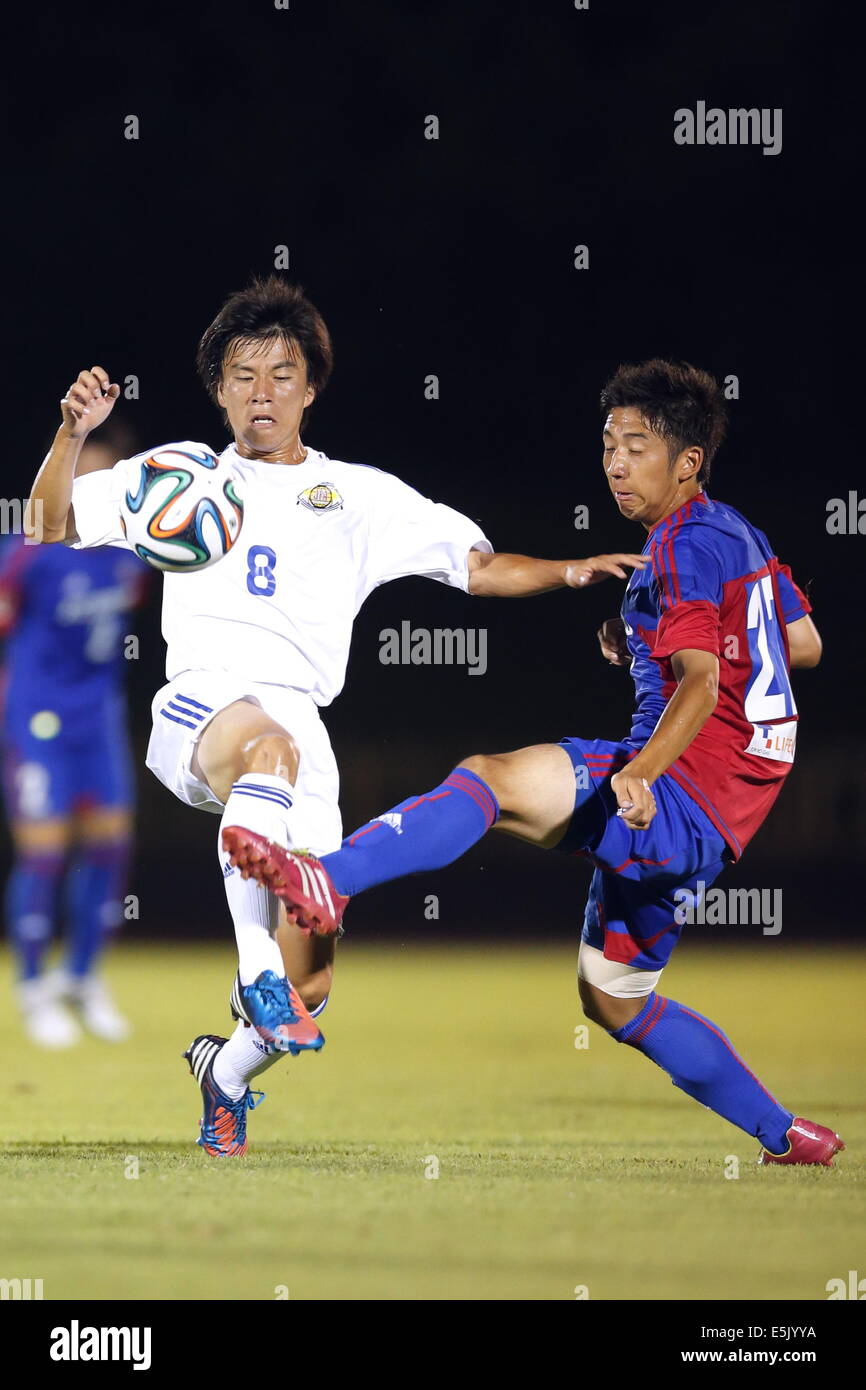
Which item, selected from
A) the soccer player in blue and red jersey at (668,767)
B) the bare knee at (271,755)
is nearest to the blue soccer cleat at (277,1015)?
the soccer player in blue and red jersey at (668,767)

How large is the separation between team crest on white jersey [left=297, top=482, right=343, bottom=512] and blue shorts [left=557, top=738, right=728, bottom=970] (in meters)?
1.18

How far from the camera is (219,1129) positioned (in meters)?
→ 4.41

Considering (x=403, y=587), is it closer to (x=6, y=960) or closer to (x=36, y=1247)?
(x=6, y=960)

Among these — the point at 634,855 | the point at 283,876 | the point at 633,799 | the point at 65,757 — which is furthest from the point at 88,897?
the point at 633,799

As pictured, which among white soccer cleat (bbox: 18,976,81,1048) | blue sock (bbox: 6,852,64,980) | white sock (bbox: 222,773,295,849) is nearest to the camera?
white sock (bbox: 222,773,295,849)

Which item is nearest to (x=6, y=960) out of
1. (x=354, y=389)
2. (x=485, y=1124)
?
(x=354, y=389)

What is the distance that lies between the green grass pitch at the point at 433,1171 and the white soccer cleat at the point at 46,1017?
0.46 feet

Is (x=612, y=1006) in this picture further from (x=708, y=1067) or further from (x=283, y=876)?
(x=283, y=876)

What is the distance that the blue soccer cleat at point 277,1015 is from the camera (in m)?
3.58

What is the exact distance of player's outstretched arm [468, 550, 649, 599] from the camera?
422 cm

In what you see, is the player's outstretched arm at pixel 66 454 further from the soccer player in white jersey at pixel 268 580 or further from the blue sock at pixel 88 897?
the blue sock at pixel 88 897

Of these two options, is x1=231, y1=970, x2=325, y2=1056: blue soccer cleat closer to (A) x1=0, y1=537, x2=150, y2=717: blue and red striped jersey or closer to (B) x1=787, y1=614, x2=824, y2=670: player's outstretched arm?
(B) x1=787, y1=614, x2=824, y2=670: player's outstretched arm

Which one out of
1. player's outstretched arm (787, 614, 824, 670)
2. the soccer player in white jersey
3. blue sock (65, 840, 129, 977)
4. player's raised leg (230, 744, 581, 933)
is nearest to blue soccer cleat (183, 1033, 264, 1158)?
the soccer player in white jersey

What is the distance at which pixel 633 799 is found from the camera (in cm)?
360
